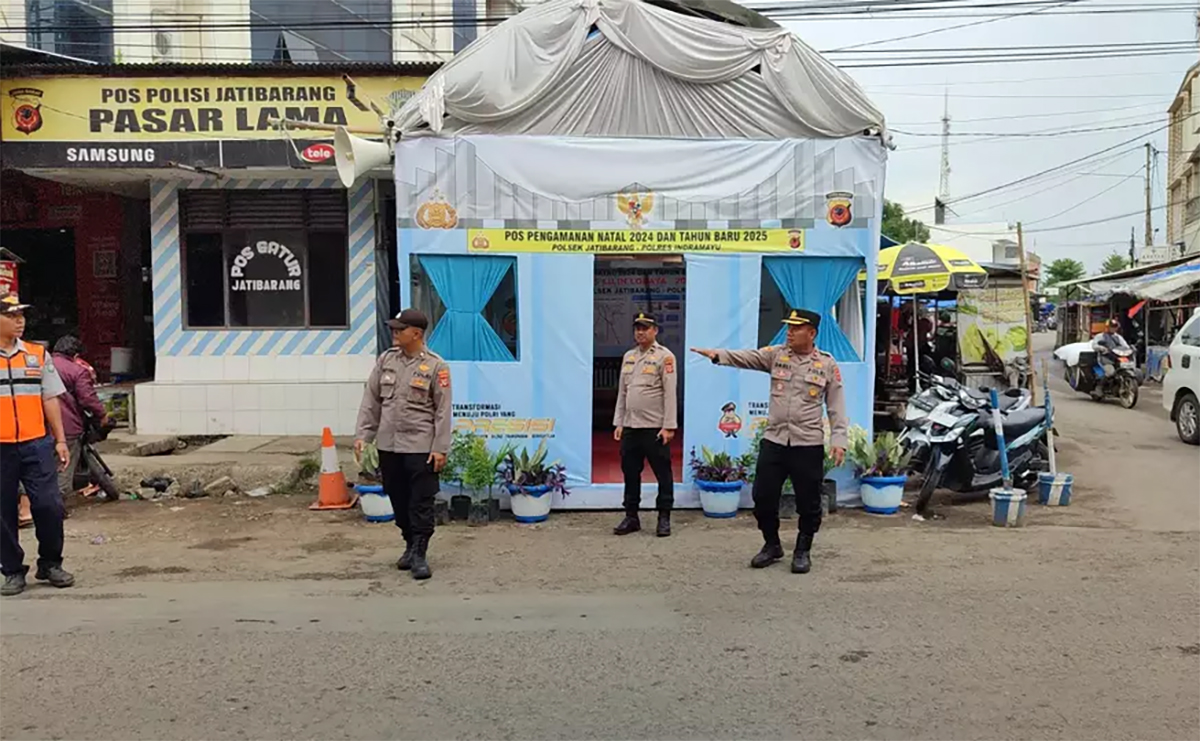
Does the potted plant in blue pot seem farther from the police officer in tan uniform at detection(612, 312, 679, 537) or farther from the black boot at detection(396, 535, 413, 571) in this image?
the black boot at detection(396, 535, 413, 571)

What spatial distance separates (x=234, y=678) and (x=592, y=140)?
5390 mm

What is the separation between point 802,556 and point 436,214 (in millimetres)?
4194

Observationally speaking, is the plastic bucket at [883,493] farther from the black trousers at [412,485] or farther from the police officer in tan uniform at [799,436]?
the black trousers at [412,485]

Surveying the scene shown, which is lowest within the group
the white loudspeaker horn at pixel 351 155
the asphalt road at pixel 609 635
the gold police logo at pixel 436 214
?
the asphalt road at pixel 609 635

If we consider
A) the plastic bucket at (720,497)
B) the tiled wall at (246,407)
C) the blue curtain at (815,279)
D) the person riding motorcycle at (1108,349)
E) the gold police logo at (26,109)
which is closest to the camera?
the plastic bucket at (720,497)

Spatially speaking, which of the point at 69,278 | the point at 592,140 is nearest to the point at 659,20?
the point at 592,140

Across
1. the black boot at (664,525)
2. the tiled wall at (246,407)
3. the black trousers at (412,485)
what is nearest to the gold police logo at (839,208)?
the black boot at (664,525)

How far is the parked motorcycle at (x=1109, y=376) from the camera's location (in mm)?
17562

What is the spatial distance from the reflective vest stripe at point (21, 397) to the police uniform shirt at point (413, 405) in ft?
6.53

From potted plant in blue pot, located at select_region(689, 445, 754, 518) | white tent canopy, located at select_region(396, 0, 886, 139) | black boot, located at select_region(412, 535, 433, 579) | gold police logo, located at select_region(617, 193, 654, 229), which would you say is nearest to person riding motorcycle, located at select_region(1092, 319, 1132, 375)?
Answer: white tent canopy, located at select_region(396, 0, 886, 139)

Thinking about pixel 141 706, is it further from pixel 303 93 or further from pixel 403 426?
pixel 303 93

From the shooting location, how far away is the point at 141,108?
11.2 meters

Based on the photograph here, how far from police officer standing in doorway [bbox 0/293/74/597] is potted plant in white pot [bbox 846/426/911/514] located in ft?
20.2

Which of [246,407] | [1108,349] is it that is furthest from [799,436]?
[1108,349]
